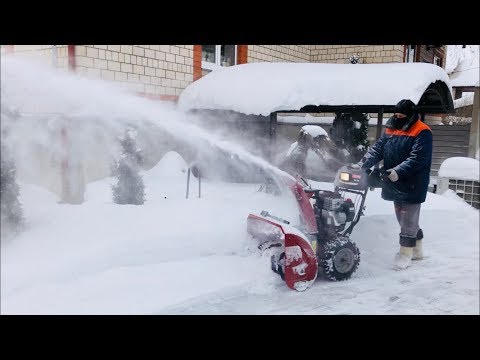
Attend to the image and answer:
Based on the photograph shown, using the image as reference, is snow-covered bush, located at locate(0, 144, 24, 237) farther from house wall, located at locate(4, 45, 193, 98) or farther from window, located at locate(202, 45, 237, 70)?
window, located at locate(202, 45, 237, 70)

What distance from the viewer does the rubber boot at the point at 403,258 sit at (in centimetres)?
338

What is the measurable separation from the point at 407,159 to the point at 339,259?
0.98 metres

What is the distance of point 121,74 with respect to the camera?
12.2ft

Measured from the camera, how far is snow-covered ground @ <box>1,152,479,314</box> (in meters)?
2.74

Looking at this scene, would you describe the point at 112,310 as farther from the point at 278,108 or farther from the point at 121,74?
the point at 278,108

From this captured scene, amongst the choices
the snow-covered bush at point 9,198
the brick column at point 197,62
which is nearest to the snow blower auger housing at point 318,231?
the brick column at point 197,62

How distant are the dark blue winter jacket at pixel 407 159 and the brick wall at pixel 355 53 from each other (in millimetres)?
966

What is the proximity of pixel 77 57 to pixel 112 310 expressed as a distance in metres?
2.08

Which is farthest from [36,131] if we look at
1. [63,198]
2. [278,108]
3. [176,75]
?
[278,108]

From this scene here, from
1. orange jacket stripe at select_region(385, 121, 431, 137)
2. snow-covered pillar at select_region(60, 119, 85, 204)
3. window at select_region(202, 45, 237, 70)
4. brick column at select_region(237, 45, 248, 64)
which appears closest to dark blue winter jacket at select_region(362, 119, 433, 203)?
orange jacket stripe at select_region(385, 121, 431, 137)

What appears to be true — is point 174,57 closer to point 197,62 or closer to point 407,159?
point 197,62

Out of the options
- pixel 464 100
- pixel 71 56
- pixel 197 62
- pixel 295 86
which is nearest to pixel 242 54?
pixel 197 62

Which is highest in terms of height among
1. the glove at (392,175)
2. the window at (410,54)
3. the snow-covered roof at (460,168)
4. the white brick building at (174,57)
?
the window at (410,54)

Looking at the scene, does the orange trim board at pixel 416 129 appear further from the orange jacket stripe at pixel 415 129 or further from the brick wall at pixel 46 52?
the brick wall at pixel 46 52
